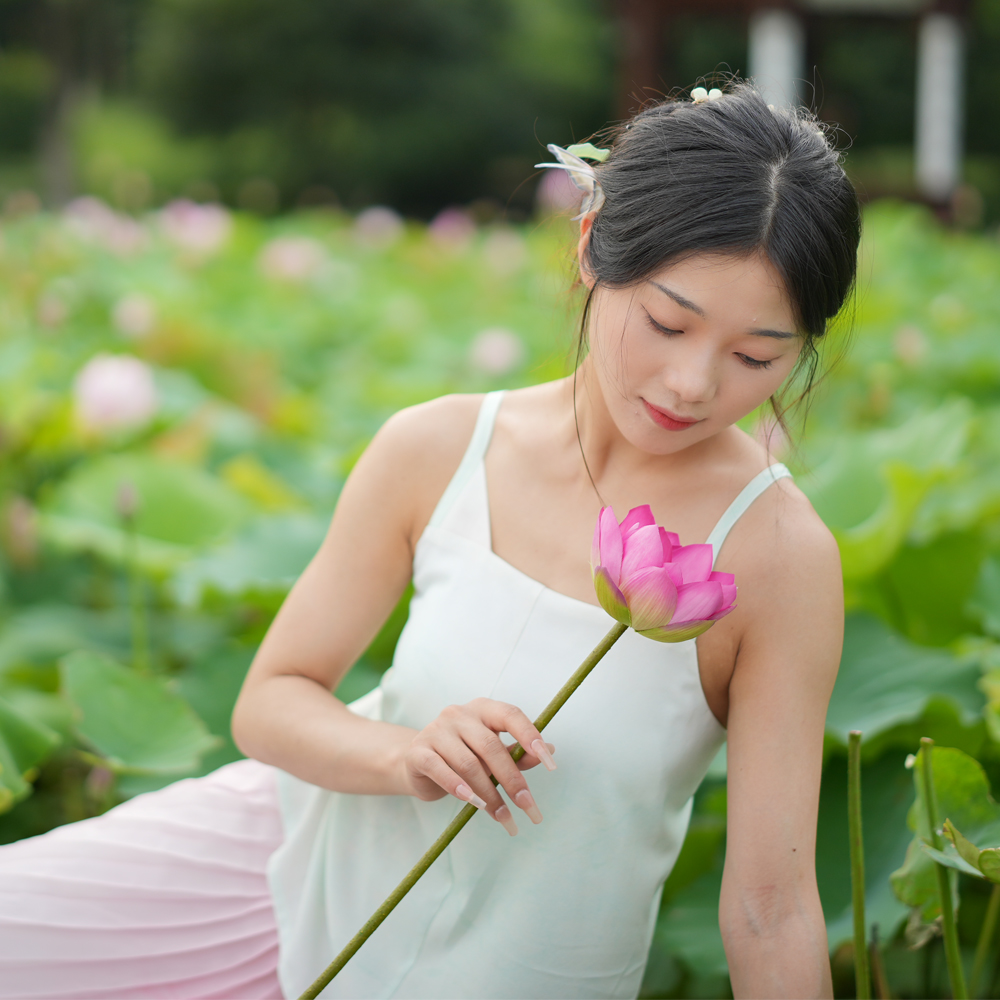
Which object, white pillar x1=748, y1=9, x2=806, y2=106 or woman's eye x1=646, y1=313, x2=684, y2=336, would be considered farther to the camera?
white pillar x1=748, y1=9, x2=806, y2=106

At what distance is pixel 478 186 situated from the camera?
15.3 m

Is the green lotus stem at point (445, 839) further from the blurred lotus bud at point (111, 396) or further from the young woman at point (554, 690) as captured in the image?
the blurred lotus bud at point (111, 396)

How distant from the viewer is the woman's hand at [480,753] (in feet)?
2.19

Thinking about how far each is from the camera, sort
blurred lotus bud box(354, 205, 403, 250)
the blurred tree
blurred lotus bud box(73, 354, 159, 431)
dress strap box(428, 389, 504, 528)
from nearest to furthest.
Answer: dress strap box(428, 389, 504, 528), blurred lotus bud box(73, 354, 159, 431), blurred lotus bud box(354, 205, 403, 250), the blurred tree

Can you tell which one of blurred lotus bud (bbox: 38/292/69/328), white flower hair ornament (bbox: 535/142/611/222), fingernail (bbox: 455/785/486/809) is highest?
white flower hair ornament (bbox: 535/142/611/222)

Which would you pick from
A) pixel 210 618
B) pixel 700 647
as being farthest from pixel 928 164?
pixel 700 647

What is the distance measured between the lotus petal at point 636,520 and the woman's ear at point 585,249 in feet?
0.80

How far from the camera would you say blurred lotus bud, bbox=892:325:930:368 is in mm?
2543

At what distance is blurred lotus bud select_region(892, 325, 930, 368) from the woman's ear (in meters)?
1.91

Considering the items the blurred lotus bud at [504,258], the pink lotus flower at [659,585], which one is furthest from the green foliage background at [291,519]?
the blurred lotus bud at [504,258]

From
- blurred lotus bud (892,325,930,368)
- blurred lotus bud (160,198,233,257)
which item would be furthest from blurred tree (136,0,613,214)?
blurred lotus bud (892,325,930,368)

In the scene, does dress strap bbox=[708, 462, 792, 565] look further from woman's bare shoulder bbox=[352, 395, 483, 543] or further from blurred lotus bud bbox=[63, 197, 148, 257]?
blurred lotus bud bbox=[63, 197, 148, 257]

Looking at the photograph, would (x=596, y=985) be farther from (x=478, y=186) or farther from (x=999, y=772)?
(x=478, y=186)

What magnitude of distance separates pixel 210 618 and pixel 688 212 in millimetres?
1462
